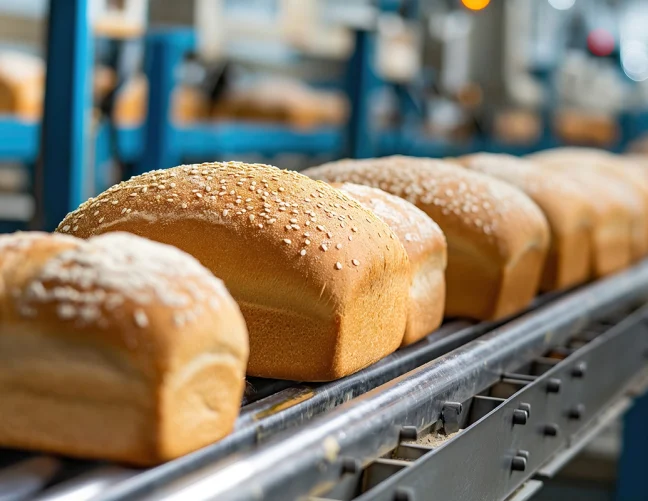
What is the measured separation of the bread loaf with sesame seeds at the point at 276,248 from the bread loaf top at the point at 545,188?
2.51 feet

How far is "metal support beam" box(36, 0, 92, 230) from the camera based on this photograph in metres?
2.41

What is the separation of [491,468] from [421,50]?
6610mm

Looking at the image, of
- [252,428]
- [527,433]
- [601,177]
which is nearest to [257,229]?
[252,428]

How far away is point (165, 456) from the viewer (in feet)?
2.24

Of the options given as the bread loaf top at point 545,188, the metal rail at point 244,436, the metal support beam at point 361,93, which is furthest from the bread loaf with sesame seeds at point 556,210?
the metal support beam at point 361,93

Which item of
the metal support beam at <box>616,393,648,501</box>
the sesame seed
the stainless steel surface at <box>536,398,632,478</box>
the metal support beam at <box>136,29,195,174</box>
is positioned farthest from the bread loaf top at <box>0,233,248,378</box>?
the metal support beam at <box>136,29,195,174</box>

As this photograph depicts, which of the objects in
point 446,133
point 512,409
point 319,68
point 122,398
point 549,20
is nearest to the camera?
point 122,398

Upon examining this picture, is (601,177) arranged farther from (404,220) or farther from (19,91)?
(19,91)

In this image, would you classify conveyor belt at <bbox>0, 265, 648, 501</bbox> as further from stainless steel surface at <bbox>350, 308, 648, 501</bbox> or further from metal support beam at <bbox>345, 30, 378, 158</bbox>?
metal support beam at <bbox>345, 30, 378, 158</bbox>

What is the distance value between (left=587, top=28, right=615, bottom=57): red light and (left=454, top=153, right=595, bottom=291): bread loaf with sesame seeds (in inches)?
232

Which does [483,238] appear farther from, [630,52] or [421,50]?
[630,52]

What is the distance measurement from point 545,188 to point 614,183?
0.58 meters

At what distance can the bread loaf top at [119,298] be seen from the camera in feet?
2.13

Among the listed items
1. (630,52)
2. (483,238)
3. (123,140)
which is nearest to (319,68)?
(123,140)
